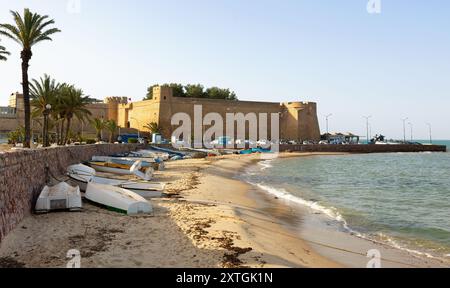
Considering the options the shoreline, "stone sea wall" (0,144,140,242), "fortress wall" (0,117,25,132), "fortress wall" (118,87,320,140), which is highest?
"fortress wall" (118,87,320,140)

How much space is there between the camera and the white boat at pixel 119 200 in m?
11.6

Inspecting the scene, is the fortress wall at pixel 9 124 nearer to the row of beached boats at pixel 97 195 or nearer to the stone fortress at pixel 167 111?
the stone fortress at pixel 167 111

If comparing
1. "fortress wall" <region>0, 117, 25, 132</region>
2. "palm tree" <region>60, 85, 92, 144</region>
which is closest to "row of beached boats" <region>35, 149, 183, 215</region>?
"palm tree" <region>60, 85, 92, 144</region>

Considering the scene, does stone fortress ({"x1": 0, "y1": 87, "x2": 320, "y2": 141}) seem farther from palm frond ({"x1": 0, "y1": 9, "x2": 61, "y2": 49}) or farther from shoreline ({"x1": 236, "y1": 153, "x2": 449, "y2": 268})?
shoreline ({"x1": 236, "y1": 153, "x2": 449, "y2": 268})

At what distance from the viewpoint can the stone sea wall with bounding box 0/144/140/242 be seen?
869 centimetres

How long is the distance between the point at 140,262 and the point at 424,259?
606 centimetres

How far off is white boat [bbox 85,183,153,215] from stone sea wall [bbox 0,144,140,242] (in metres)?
1.68

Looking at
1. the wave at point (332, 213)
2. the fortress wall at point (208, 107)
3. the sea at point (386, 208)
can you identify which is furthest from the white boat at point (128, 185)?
the fortress wall at point (208, 107)

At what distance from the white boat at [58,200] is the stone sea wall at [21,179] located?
32cm

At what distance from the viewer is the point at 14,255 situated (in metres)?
7.35
